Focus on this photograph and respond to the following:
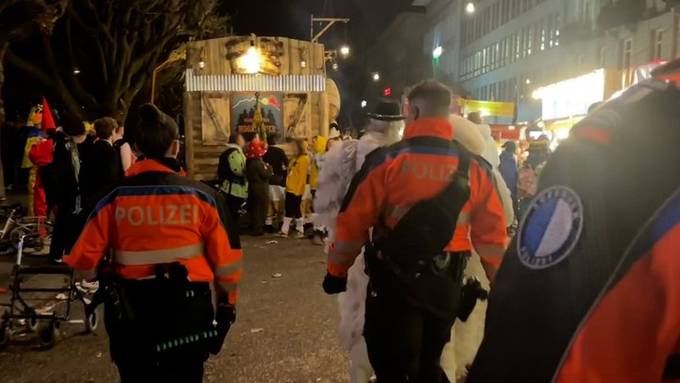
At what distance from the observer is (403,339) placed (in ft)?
10.9

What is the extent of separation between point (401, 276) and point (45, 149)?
8121 mm

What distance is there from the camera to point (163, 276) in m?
3.10

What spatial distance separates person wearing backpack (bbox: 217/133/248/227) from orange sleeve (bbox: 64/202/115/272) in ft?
27.3

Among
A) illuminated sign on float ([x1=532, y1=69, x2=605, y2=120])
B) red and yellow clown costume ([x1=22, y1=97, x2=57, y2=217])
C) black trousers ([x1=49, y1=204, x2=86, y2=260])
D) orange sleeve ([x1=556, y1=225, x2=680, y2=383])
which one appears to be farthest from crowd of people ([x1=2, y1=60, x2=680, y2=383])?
illuminated sign on float ([x1=532, y1=69, x2=605, y2=120])

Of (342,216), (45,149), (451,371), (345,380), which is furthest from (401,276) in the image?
(45,149)

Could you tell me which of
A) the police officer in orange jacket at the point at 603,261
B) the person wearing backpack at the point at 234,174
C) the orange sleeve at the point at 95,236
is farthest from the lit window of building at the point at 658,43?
the police officer in orange jacket at the point at 603,261

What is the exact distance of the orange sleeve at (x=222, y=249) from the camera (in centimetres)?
323

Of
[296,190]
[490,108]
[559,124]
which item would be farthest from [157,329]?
[490,108]

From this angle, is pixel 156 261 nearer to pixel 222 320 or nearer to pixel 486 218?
pixel 222 320

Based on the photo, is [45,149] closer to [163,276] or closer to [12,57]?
[163,276]

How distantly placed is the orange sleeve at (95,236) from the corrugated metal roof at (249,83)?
12.5m

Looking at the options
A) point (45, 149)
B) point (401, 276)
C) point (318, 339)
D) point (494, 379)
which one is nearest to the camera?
point (494, 379)

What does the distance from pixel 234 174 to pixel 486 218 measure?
28.0 feet

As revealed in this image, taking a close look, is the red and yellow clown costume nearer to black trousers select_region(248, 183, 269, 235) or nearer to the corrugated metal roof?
black trousers select_region(248, 183, 269, 235)
